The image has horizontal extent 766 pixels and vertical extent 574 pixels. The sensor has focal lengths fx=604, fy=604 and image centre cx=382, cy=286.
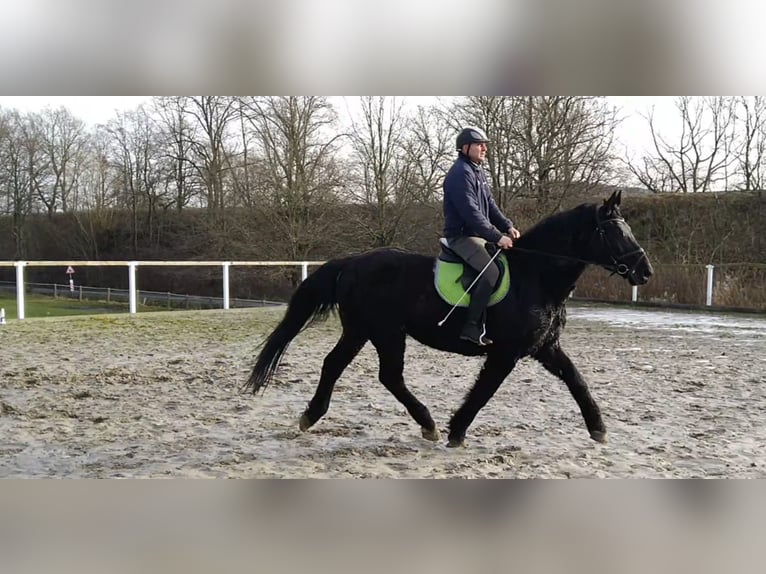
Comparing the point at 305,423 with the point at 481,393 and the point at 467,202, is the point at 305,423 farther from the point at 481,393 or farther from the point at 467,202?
the point at 467,202

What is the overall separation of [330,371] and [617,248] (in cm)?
181

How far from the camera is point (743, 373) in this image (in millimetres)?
5512

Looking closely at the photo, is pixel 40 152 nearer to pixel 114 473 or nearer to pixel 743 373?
pixel 114 473

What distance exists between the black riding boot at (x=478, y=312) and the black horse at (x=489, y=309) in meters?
0.08

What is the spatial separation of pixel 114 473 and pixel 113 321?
651 cm

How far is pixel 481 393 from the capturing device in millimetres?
3453

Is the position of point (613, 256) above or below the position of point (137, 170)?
below

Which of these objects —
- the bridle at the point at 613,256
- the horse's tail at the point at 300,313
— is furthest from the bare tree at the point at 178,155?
the bridle at the point at 613,256

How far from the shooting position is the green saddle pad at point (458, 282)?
134 inches

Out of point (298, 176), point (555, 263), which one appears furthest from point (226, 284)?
point (555, 263)

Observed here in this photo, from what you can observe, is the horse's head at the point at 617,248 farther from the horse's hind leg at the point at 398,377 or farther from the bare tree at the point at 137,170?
the bare tree at the point at 137,170

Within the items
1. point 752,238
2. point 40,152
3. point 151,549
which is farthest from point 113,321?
point 752,238

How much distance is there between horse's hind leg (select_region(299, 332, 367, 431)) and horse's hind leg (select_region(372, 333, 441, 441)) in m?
0.17
